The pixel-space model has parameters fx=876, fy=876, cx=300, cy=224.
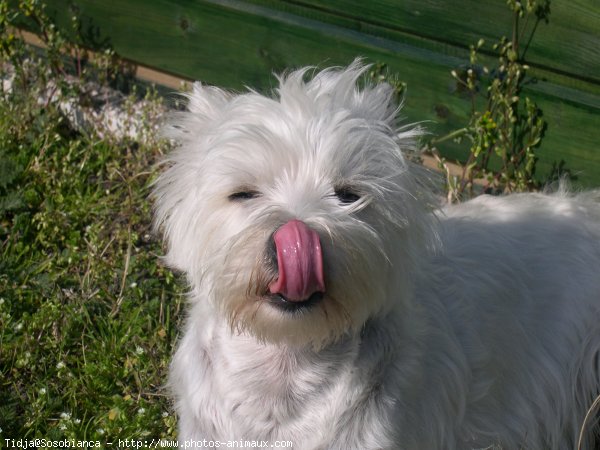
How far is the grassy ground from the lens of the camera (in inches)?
118

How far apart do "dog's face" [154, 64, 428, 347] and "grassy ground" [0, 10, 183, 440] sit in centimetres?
93

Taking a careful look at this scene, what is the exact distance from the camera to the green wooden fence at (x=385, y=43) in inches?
133

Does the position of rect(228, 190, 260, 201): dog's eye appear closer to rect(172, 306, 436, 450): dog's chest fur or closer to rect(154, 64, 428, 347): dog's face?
rect(154, 64, 428, 347): dog's face

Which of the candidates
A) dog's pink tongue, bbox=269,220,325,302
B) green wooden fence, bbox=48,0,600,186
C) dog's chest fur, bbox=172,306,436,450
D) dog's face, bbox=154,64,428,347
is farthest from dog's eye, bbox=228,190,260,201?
green wooden fence, bbox=48,0,600,186

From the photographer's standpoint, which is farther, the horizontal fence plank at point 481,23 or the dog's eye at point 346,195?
the horizontal fence plank at point 481,23

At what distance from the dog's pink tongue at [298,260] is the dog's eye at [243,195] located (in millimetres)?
194

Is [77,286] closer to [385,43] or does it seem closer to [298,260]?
[385,43]

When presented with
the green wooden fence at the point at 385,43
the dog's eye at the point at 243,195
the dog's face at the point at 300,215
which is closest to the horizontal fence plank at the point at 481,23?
the green wooden fence at the point at 385,43

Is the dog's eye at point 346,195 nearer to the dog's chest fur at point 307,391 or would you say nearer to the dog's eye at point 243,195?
the dog's eye at point 243,195

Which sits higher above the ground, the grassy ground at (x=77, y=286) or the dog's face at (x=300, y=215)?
the dog's face at (x=300, y=215)

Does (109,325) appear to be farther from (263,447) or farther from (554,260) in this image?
(554,260)

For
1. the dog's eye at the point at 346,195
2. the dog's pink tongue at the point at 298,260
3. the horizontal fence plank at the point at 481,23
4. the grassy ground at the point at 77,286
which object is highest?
the horizontal fence plank at the point at 481,23

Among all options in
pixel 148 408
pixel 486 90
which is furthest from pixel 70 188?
pixel 486 90

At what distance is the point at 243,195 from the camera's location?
85.0 inches
